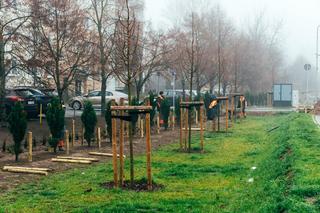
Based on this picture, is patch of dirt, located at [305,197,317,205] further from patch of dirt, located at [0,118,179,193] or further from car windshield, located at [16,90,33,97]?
car windshield, located at [16,90,33,97]

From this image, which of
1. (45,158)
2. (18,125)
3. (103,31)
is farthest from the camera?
(103,31)

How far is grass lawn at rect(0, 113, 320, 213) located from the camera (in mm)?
7711

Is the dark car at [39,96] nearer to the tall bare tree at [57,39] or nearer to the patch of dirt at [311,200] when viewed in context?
the tall bare tree at [57,39]

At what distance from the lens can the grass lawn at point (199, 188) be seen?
304 inches

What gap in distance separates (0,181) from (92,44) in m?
16.3

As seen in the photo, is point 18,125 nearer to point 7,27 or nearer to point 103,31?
point 7,27

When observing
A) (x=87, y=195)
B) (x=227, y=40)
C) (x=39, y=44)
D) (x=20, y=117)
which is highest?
(x=227, y=40)

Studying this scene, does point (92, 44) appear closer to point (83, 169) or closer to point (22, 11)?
point (22, 11)

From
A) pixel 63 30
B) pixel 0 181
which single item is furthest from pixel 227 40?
pixel 0 181

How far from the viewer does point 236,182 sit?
10.1m

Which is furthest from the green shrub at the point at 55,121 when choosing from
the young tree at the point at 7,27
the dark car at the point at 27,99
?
the dark car at the point at 27,99

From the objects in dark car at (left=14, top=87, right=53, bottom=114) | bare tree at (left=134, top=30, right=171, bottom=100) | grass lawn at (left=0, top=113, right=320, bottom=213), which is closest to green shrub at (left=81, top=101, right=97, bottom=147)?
grass lawn at (left=0, top=113, right=320, bottom=213)

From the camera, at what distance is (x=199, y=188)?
941 cm

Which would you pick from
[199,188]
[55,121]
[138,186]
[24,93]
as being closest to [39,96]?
[24,93]
